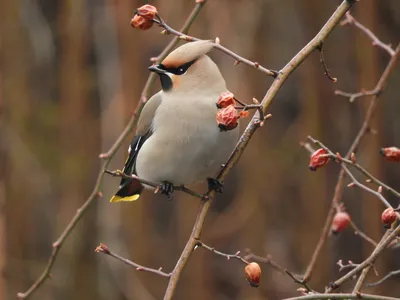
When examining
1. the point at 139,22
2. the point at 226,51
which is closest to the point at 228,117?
the point at 226,51

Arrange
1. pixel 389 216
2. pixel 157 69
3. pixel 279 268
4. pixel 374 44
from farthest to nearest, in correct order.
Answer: pixel 374 44
pixel 157 69
pixel 279 268
pixel 389 216

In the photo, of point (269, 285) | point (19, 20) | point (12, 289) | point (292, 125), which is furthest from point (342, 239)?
point (19, 20)

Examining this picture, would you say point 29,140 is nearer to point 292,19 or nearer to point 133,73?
point 133,73

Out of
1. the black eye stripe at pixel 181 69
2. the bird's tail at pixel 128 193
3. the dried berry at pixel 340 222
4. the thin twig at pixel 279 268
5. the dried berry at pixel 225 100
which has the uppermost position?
the dried berry at pixel 225 100

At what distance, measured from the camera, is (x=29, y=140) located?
546 cm

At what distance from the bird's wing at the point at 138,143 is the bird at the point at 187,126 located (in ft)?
0.07

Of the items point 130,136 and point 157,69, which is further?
point 130,136

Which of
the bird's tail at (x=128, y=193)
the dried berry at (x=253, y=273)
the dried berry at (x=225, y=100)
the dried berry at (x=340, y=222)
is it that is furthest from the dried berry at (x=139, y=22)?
the bird's tail at (x=128, y=193)

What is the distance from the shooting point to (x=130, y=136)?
197 inches

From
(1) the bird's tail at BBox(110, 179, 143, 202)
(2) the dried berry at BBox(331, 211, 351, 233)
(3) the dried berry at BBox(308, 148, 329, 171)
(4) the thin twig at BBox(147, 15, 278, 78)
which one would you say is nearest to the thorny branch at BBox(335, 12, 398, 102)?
(2) the dried berry at BBox(331, 211, 351, 233)

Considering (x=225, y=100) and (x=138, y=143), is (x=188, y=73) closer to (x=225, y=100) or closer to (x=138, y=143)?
(x=138, y=143)

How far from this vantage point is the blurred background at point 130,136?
475cm

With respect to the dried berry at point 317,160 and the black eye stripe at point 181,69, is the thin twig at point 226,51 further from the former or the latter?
the black eye stripe at point 181,69

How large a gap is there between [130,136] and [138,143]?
8.06 ft
